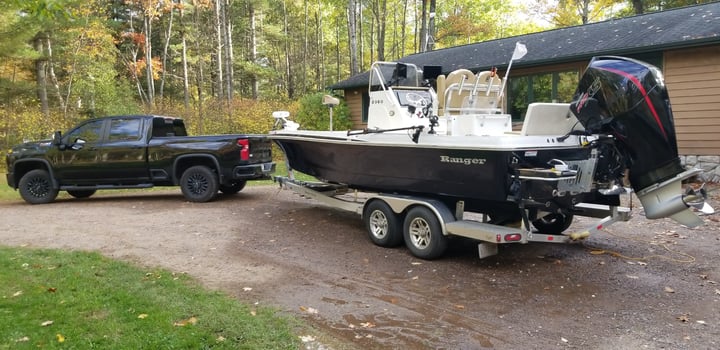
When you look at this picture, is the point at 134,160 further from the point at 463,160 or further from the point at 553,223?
the point at 553,223

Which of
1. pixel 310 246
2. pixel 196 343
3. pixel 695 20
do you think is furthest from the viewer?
pixel 695 20

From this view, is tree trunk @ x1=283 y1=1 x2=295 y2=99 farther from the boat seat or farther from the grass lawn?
the boat seat

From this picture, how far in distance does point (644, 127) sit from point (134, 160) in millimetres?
8928

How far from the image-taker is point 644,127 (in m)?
4.89

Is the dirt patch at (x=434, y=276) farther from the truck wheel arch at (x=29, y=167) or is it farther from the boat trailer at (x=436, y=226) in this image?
the truck wheel arch at (x=29, y=167)

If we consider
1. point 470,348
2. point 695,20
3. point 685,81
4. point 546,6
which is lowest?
point 470,348

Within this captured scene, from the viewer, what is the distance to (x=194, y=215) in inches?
352

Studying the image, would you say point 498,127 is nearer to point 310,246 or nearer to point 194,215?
point 310,246

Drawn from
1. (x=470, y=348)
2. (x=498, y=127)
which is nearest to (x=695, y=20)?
(x=498, y=127)

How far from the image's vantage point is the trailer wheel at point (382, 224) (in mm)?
6602

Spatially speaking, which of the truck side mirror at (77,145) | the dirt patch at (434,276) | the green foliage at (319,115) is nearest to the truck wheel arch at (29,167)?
the truck side mirror at (77,145)

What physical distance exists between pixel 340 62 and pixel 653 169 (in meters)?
35.8

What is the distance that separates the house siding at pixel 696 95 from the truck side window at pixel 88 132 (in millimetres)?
12342

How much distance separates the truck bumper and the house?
7.70 metres
